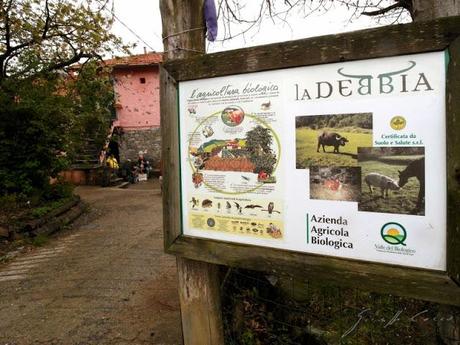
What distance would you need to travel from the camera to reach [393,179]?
1.60 metres

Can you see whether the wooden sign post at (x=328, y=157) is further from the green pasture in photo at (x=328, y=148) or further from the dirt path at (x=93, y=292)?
the dirt path at (x=93, y=292)

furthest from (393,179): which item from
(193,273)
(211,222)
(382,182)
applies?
(193,273)

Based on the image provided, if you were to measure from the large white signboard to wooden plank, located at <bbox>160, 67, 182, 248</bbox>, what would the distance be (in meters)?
0.06

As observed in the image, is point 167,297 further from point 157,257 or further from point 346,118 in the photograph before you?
point 346,118

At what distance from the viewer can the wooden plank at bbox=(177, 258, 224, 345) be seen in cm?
235

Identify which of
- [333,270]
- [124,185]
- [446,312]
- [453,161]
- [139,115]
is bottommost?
[124,185]

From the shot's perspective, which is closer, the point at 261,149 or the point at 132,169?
the point at 261,149

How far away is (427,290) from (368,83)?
2.89ft

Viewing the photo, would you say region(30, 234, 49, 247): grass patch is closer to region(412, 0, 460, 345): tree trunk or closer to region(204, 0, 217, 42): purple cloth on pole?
region(204, 0, 217, 42): purple cloth on pole

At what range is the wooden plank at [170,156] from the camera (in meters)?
2.26

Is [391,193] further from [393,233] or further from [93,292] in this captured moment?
[93,292]

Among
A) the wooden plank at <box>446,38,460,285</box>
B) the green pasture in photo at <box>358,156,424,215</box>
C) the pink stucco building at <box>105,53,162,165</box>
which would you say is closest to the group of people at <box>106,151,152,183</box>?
the pink stucco building at <box>105,53,162,165</box>

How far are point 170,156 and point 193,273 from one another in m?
0.71

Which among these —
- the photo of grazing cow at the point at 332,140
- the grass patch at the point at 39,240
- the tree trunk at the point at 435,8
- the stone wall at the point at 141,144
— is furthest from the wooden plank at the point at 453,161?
the stone wall at the point at 141,144
